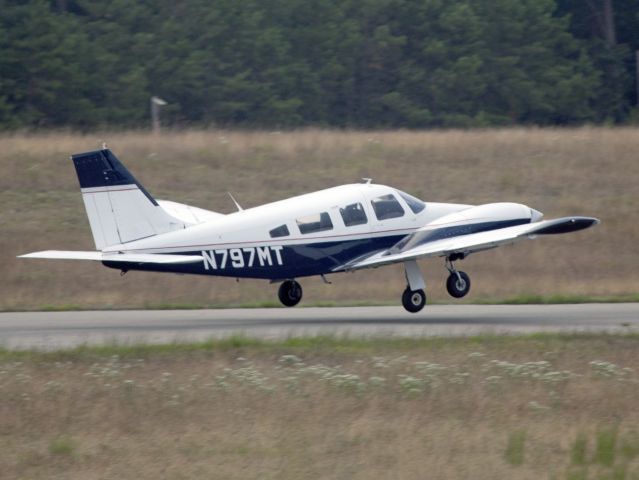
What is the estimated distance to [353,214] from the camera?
764 inches

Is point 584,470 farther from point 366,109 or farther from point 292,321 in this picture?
point 366,109

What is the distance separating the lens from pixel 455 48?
54375mm

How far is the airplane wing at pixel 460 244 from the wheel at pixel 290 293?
1820 mm

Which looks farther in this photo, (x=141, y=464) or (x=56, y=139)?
(x=56, y=139)

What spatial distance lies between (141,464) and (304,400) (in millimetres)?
2612

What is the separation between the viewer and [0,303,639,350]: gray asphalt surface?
17.1m

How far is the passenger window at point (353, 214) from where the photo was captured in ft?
63.5

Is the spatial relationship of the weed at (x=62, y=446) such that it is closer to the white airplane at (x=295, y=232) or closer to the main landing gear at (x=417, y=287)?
the white airplane at (x=295, y=232)

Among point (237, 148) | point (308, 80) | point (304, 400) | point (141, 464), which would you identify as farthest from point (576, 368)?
point (308, 80)

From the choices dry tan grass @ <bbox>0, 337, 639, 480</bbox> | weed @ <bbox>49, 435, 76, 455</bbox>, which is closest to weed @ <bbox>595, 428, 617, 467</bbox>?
dry tan grass @ <bbox>0, 337, 639, 480</bbox>

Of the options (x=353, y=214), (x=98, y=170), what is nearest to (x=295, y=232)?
(x=353, y=214)

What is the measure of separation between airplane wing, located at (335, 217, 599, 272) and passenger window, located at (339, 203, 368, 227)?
64 cm

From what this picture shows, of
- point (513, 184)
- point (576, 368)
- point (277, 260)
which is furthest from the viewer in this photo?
point (513, 184)

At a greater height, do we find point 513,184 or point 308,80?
point 308,80
